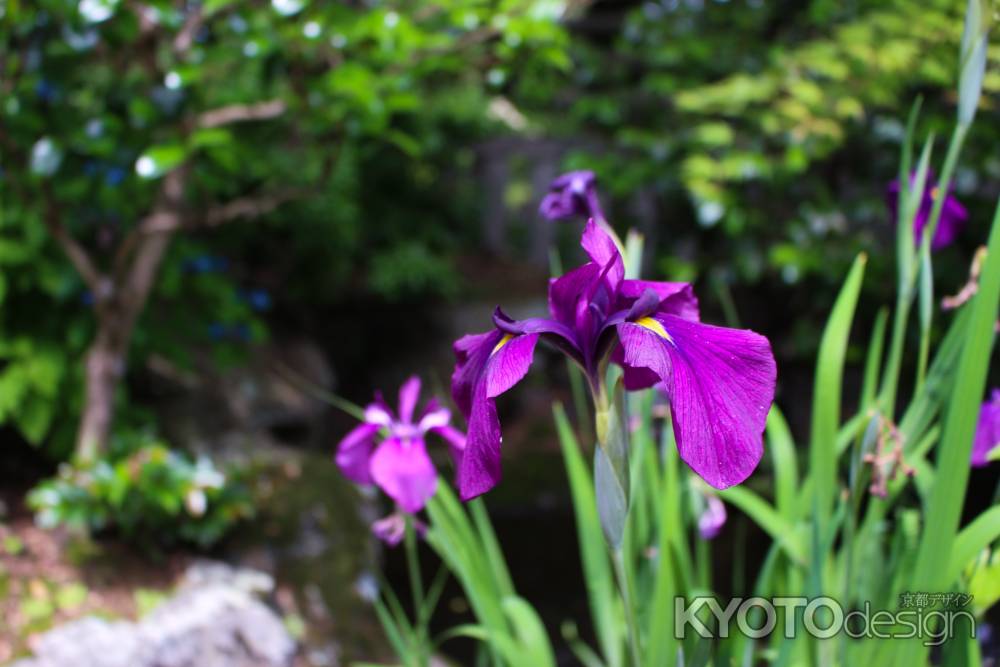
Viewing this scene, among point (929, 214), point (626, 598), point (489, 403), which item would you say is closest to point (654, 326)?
point (489, 403)

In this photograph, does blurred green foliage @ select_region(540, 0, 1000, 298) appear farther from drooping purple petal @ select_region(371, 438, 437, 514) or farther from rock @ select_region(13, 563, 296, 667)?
drooping purple petal @ select_region(371, 438, 437, 514)

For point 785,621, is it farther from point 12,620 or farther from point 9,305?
point 9,305

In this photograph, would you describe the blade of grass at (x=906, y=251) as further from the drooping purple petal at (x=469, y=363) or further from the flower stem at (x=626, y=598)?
the drooping purple petal at (x=469, y=363)

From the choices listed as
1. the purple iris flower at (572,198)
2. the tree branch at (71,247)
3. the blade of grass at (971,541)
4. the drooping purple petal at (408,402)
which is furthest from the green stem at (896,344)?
the tree branch at (71,247)

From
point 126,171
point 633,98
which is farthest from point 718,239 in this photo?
point 126,171

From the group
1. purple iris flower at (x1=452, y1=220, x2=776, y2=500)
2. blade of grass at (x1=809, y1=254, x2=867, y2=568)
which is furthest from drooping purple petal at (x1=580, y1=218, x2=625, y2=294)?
blade of grass at (x1=809, y1=254, x2=867, y2=568)

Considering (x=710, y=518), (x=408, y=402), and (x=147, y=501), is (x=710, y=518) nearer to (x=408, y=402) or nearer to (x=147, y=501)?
(x=408, y=402)
